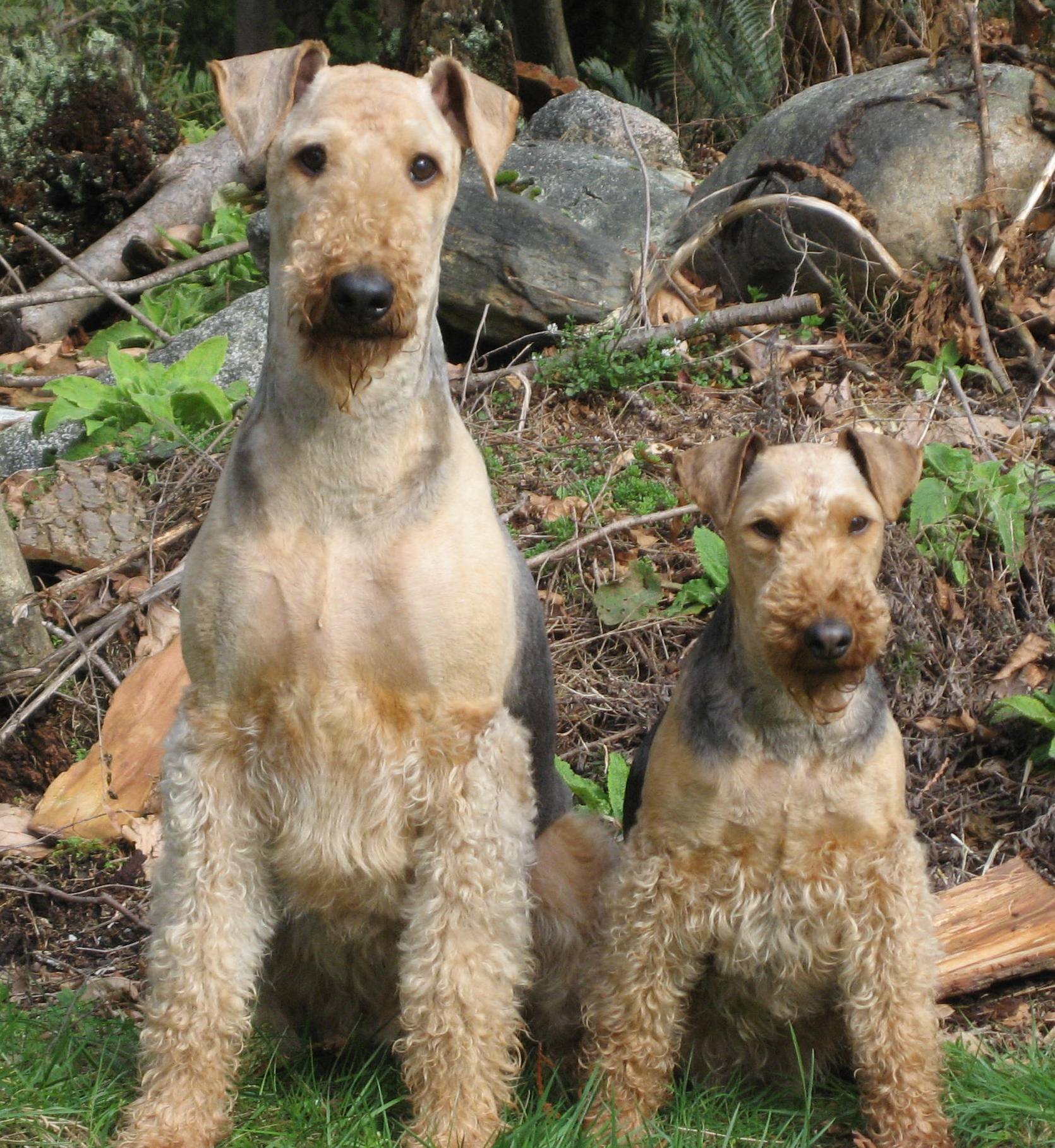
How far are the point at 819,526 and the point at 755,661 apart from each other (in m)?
0.43

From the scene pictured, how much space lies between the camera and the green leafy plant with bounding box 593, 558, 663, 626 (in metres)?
5.91

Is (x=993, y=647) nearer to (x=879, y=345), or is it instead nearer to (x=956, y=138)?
(x=879, y=345)

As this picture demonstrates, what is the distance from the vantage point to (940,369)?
6750 millimetres

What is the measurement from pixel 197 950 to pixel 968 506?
381 cm

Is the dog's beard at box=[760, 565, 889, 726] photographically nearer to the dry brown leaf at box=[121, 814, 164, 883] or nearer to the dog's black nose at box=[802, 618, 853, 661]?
the dog's black nose at box=[802, 618, 853, 661]

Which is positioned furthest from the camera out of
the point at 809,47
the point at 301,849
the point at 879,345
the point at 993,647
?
the point at 809,47

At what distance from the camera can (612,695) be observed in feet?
18.7

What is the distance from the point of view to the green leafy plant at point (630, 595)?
591 cm

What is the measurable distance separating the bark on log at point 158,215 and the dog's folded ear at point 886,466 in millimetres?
6785

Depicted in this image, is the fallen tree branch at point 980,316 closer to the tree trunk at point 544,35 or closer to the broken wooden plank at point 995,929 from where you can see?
the broken wooden plank at point 995,929

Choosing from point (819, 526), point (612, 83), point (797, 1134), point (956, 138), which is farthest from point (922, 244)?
point (612, 83)

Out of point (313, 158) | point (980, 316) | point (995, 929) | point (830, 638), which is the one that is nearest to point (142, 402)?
point (313, 158)

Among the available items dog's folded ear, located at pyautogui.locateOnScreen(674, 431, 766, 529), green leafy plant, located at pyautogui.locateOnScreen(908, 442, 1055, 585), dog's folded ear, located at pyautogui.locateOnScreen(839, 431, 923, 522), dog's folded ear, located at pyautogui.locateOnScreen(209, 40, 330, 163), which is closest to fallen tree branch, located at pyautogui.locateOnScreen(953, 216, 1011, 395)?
green leafy plant, located at pyautogui.locateOnScreen(908, 442, 1055, 585)

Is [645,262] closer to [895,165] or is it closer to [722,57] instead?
[895,165]
